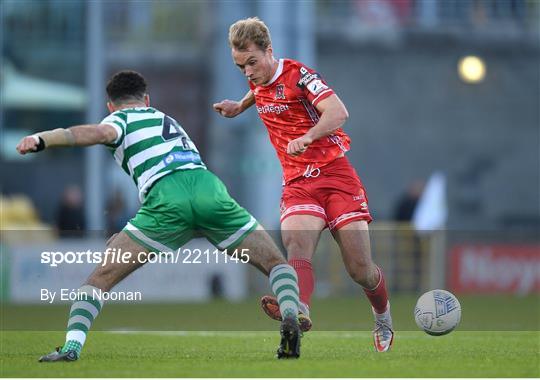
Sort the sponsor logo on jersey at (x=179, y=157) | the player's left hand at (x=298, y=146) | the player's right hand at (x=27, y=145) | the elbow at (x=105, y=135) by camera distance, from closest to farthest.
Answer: the player's right hand at (x=27, y=145) → the elbow at (x=105, y=135) → the player's left hand at (x=298, y=146) → the sponsor logo on jersey at (x=179, y=157)

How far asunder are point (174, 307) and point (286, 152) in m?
7.80

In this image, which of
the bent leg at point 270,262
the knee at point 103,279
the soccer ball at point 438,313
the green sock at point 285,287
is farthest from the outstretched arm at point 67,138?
the soccer ball at point 438,313

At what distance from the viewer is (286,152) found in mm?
9469

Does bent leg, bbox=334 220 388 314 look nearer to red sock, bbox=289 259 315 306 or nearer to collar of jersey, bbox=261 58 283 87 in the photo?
red sock, bbox=289 259 315 306

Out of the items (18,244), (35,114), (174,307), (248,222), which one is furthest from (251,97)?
(35,114)

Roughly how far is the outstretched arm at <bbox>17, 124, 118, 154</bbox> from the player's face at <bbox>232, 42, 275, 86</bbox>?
3.72ft

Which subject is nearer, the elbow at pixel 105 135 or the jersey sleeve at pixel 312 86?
the elbow at pixel 105 135

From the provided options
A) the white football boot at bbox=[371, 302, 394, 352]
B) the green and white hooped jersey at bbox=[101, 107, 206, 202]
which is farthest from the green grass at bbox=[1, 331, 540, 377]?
the green and white hooped jersey at bbox=[101, 107, 206, 202]

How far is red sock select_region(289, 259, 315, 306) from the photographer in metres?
9.06

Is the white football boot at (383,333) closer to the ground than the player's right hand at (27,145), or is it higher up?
closer to the ground

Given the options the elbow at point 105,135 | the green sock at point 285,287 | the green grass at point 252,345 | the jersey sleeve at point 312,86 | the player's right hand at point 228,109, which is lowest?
the green grass at point 252,345

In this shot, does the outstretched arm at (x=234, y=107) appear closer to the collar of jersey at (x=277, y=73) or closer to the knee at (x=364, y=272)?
the collar of jersey at (x=277, y=73)

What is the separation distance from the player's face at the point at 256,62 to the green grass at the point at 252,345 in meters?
1.83

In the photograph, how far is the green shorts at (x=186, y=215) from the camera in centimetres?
867
